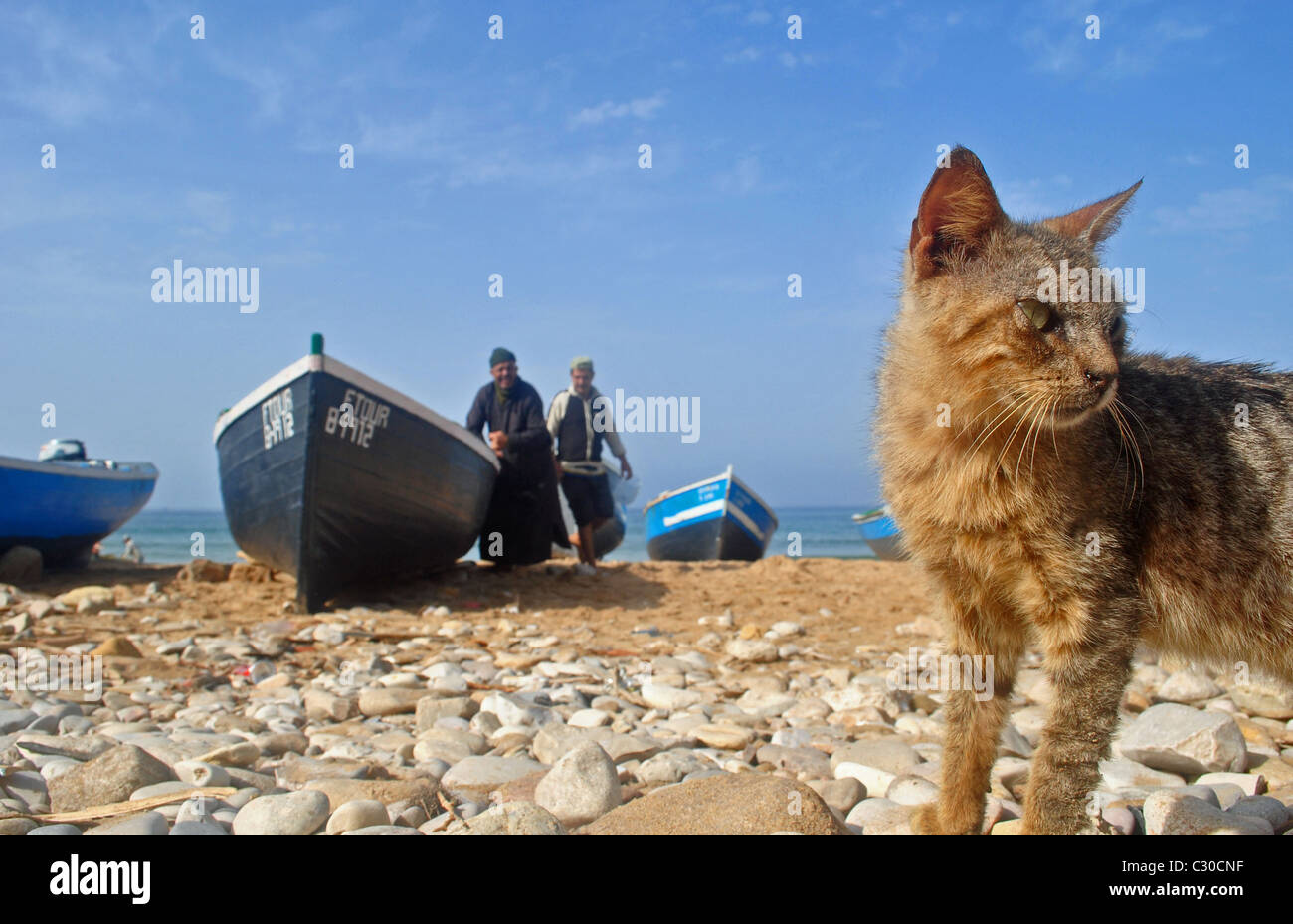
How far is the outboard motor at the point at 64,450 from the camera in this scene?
17.2m

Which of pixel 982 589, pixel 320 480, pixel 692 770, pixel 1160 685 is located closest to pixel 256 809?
pixel 692 770

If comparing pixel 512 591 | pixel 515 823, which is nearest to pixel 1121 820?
pixel 515 823

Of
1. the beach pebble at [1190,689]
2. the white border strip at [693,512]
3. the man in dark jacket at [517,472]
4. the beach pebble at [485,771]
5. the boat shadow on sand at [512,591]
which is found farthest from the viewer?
the white border strip at [693,512]

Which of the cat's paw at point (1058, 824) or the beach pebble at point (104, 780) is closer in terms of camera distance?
the cat's paw at point (1058, 824)

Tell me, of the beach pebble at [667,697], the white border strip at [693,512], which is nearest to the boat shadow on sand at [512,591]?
the beach pebble at [667,697]

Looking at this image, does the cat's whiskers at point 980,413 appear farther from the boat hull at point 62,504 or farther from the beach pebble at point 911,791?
the boat hull at point 62,504

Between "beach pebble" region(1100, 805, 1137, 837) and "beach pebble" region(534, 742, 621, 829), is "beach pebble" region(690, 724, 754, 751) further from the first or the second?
"beach pebble" region(1100, 805, 1137, 837)

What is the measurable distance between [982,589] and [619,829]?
61.4 inches

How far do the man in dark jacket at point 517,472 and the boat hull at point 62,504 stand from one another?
7.01 meters

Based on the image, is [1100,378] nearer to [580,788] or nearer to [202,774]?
[580,788]

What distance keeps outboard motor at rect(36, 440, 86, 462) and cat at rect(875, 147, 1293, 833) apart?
62.5 feet

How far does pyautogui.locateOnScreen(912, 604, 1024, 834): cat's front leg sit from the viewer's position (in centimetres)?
304

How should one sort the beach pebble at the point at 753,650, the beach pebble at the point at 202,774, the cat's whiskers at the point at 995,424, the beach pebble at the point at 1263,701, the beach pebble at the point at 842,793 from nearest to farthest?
the cat's whiskers at the point at 995,424, the beach pebble at the point at 202,774, the beach pebble at the point at 842,793, the beach pebble at the point at 1263,701, the beach pebble at the point at 753,650

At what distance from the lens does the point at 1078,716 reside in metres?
2.66
